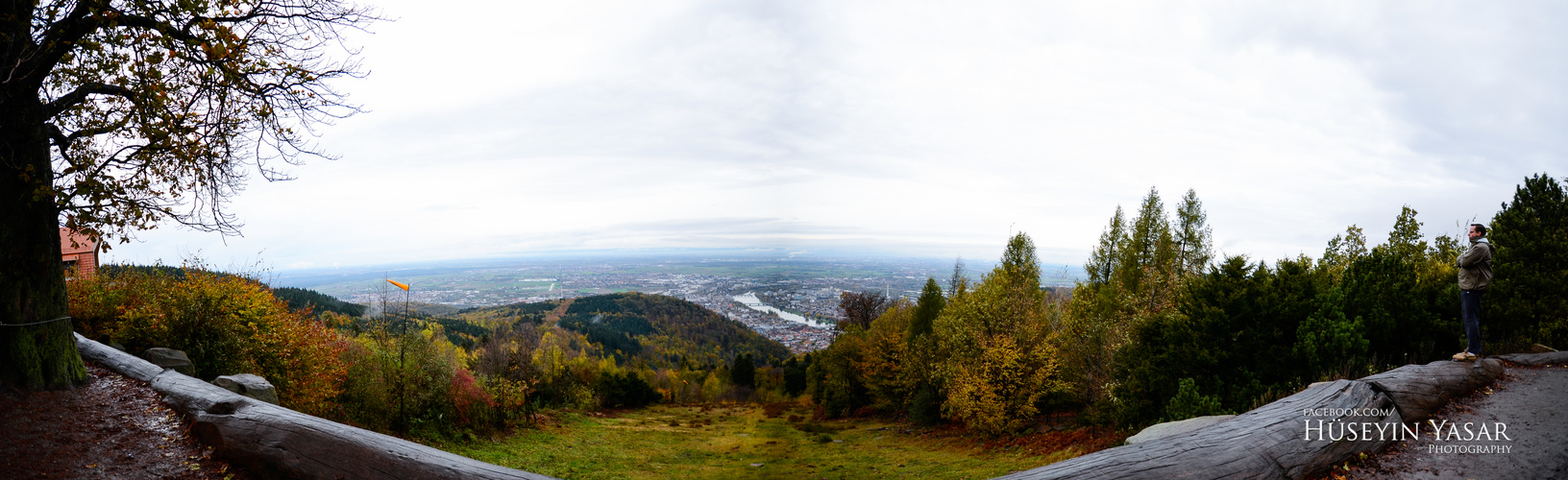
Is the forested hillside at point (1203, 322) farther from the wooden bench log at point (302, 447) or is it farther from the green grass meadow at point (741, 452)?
the wooden bench log at point (302, 447)

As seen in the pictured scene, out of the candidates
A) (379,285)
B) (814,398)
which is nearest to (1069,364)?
(814,398)

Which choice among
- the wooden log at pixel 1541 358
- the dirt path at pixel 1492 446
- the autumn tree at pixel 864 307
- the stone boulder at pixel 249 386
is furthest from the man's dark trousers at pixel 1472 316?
the autumn tree at pixel 864 307

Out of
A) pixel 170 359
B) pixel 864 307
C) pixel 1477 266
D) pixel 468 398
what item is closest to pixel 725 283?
pixel 864 307

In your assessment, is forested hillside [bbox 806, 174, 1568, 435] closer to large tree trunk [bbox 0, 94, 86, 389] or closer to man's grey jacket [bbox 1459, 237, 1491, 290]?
man's grey jacket [bbox 1459, 237, 1491, 290]

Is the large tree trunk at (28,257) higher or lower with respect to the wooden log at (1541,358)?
higher

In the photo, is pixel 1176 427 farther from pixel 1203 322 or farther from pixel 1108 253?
pixel 1108 253

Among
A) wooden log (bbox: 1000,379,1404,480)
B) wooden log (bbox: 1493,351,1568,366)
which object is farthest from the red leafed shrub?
wooden log (bbox: 1493,351,1568,366)

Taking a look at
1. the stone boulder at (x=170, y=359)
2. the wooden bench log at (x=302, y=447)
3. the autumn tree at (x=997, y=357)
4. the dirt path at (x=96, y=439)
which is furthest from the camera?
the autumn tree at (x=997, y=357)

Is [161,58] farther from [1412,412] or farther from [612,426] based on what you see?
[612,426]
